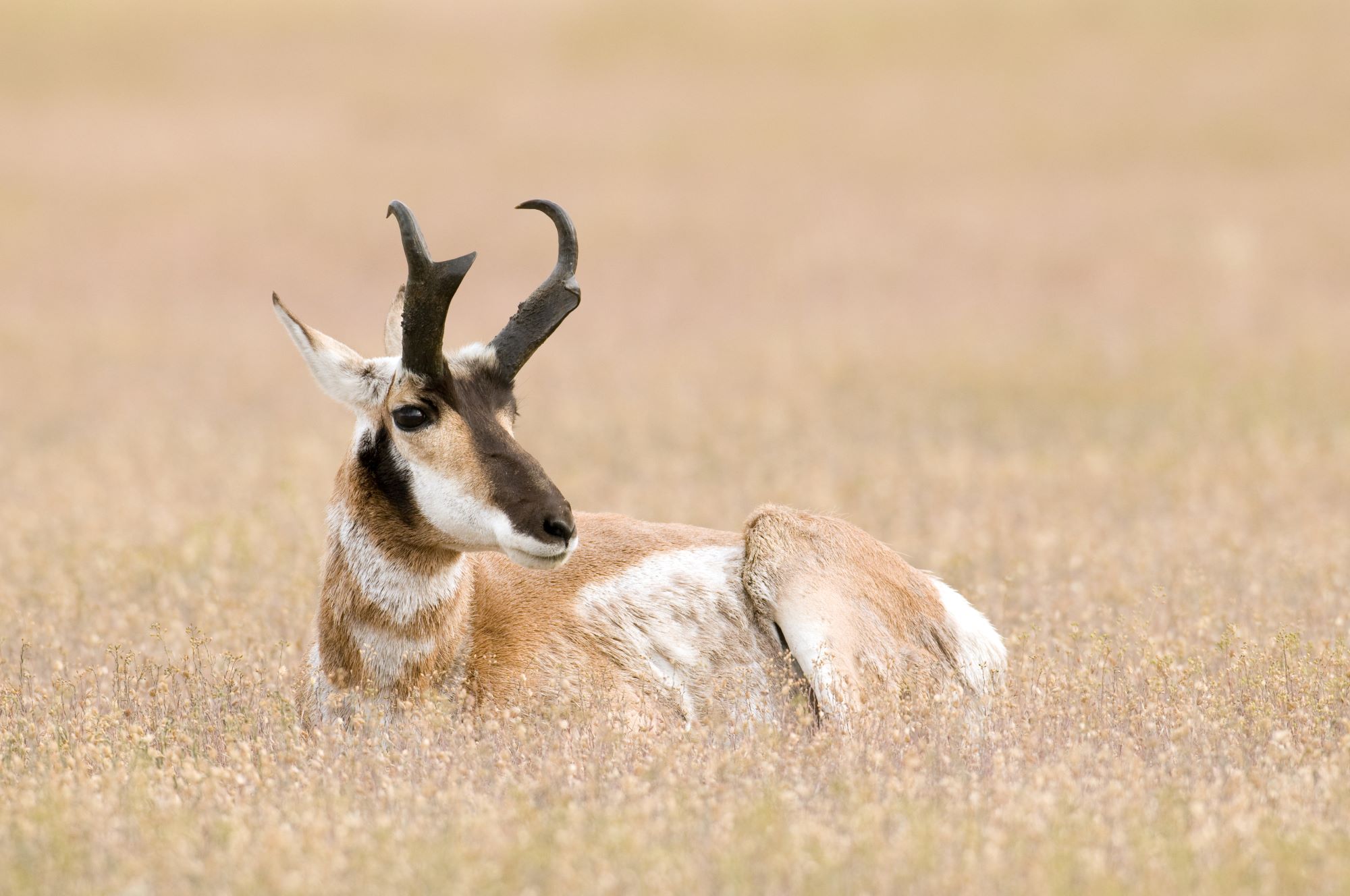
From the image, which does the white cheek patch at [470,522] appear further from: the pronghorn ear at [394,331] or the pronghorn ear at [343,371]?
the pronghorn ear at [394,331]

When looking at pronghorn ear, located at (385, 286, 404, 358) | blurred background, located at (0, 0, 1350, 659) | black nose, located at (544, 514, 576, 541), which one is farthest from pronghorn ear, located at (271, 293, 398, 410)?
blurred background, located at (0, 0, 1350, 659)

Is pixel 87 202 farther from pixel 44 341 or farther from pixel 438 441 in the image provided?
pixel 438 441

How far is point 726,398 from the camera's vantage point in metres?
18.8

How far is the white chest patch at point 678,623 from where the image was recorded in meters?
8.16

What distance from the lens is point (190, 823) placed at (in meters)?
5.64

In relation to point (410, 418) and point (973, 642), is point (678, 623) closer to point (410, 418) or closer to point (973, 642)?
point (973, 642)

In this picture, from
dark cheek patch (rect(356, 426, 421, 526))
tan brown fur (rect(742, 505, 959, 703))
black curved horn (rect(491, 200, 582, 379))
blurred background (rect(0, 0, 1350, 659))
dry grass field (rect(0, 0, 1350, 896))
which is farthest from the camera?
blurred background (rect(0, 0, 1350, 659))

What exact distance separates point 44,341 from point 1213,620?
18466 mm

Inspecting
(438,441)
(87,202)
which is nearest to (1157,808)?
(438,441)

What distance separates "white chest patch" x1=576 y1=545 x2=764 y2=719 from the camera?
8.16m

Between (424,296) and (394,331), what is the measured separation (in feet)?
4.76

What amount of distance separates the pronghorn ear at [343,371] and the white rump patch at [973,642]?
331 centimetres

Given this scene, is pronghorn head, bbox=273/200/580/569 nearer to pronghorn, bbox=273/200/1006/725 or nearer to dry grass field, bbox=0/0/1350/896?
pronghorn, bbox=273/200/1006/725

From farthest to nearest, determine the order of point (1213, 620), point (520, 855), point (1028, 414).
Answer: point (1028, 414)
point (1213, 620)
point (520, 855)
